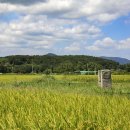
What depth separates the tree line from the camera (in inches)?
3150

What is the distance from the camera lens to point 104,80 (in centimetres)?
2544

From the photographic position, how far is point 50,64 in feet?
294

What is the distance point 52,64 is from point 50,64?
79cm

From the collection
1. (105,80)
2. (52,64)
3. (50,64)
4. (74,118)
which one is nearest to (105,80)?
(105,80)

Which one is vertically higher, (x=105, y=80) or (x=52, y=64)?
(x=52, y=64)

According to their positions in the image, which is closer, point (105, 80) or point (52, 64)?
point (105, 80)

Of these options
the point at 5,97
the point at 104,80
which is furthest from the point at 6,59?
the point at 5,97

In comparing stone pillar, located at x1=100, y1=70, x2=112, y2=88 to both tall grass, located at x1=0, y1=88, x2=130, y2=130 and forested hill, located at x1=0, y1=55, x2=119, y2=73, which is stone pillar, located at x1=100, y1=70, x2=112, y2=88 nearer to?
tall grass, located at x1=0, y1=88, x2=130, y2=130

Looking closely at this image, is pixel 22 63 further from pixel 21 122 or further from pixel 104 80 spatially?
pixel 21 122

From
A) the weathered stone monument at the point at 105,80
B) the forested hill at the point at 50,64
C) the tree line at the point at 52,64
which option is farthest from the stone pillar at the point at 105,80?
the forested hill at the point at 50,64

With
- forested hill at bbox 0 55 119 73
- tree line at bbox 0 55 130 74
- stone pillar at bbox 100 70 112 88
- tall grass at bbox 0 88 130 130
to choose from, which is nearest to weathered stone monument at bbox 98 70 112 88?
stone pillar at bbox 100 70 112 88

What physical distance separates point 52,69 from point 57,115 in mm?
73164

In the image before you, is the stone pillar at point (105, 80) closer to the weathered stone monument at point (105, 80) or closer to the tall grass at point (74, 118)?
the weathered stone monument at point (105, 80)

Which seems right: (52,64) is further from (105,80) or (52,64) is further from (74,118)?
(74,118)
